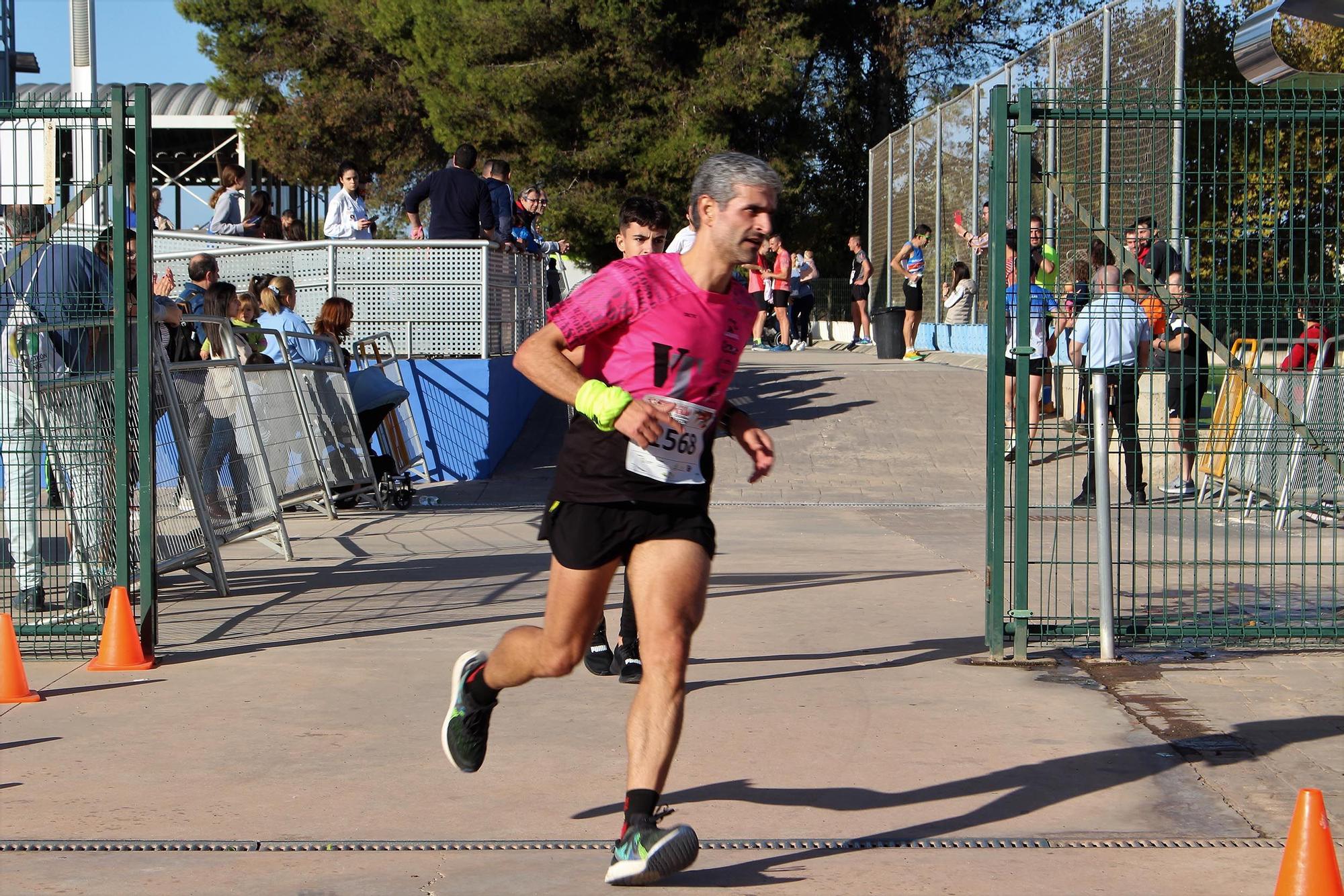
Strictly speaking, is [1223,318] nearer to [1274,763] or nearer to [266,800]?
[1274,763]

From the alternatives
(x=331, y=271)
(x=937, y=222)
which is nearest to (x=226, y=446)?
(x=331, y=271)

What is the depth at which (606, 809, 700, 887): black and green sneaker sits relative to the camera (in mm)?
3828

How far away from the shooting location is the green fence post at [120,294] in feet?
21.1

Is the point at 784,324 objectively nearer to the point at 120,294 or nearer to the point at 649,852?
the point at 120,294

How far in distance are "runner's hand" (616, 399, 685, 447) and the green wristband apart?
0.05 ft

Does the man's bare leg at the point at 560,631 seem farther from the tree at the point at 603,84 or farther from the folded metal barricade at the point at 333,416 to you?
the tree at the point at 603,84

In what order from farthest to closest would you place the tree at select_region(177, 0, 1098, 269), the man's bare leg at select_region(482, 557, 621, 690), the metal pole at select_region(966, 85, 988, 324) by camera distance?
the tree at select_region(177, 0, 1098, 269), the metal pole at select_region(966, 85, 988, 324), the man's bare leg at select_region(482, 557, 621, 690)

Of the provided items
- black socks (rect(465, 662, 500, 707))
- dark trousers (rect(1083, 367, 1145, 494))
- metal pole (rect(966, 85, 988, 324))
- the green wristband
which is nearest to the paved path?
black socks (rect(465, 662, 500, 707))

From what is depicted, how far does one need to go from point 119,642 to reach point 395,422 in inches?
283

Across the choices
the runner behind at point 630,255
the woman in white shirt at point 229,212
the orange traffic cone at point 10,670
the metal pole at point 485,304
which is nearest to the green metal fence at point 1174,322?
the runner behind at point 630,255

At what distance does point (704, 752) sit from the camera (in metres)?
5.22

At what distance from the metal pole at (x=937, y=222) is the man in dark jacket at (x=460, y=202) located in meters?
12.3

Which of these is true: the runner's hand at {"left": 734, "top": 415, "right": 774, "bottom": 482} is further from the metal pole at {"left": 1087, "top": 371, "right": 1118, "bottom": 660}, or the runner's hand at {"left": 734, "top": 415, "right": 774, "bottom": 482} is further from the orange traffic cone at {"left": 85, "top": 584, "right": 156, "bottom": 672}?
the orange traffic cone at {"left": 85, "top": 584, "right": 156, "bottom": 672}

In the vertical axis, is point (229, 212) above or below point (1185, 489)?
above
